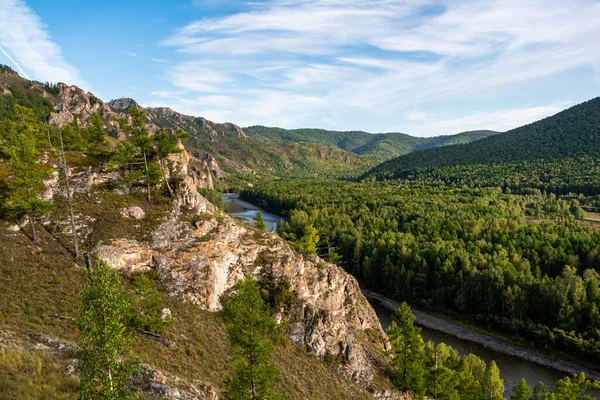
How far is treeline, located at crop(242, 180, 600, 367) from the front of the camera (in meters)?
69.5

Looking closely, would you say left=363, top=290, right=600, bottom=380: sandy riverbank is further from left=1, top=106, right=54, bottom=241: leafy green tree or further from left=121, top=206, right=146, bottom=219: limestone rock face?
left=1, top=106, right=54, bottom=241: leafy green tree

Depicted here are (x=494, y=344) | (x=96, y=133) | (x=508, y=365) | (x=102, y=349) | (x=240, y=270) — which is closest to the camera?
(x=102, y=349)

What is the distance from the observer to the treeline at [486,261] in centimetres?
6950

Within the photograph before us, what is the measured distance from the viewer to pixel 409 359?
43.3 meters

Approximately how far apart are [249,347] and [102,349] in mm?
9082

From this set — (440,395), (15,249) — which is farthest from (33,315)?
(440,395)

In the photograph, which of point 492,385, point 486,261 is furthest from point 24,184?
point 486,261

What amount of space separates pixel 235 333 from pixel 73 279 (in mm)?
20363

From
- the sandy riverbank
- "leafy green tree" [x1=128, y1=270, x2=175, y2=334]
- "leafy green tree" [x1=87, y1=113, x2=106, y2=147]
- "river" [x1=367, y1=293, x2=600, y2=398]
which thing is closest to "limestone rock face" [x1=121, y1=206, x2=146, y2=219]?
"leafy green tree" [x1=128, y1=270, x2=175, y2=334]

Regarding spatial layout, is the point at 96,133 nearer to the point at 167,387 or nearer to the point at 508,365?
the point at 167,387

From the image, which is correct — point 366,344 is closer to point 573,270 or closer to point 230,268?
point 230,268

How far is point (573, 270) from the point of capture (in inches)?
2972

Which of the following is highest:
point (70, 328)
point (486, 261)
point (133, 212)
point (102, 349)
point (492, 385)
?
point (133, 212)

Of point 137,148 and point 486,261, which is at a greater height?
point 137,148
